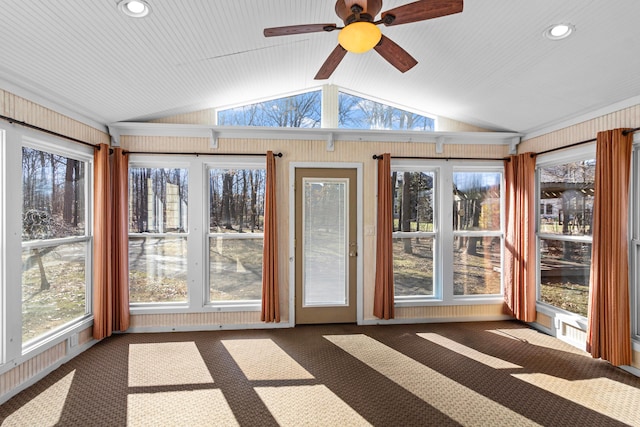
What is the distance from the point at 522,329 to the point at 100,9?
4.99 meters

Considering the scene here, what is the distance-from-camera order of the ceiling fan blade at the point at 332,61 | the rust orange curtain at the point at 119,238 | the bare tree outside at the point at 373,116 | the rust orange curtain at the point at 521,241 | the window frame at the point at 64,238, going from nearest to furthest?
the ceiling fan blade at the point at 332,61 < the window frame at the point at 64,238 < the rust orange curtain at the point at 119,238 < the rust orange curtain at the point at 521,241 < the bare tree outside at the point at 373,116

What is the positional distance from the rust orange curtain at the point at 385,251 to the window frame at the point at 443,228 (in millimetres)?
Answer: 219

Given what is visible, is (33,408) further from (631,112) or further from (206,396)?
(631,112)

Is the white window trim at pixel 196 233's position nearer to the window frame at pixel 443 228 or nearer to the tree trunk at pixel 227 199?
the tree trunk at pixel 227 199

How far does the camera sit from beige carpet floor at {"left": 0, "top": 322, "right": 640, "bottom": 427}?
2.15m

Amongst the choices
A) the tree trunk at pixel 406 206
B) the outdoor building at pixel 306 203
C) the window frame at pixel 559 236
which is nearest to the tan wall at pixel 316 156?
the outdoor building at pixel 306 203

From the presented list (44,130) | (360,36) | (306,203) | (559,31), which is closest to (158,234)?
(44,130)

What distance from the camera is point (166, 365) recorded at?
2.84 meters

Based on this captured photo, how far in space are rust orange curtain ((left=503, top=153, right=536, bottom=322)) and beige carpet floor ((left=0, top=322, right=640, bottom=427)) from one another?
46cm

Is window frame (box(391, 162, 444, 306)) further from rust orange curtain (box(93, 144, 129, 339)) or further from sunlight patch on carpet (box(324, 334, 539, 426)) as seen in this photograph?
rust orange curtain (box(93, 144, 129, 339))

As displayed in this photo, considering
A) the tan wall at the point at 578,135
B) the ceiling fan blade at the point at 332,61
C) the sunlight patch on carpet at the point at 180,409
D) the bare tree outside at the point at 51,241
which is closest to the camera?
the ceiling fan blade at the point at 332,61

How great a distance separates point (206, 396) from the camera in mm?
2375

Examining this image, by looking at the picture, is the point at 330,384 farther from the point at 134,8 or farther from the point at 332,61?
the point at 134,8

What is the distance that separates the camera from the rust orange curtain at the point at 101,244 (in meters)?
3.29
